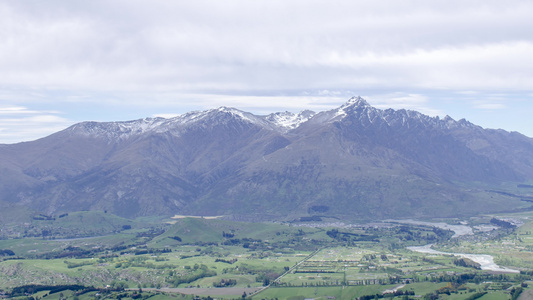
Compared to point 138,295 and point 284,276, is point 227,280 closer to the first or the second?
point 284,276

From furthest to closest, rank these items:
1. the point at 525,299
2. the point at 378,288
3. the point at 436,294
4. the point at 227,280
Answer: the point at 227,280 < the point at 378,288 < the point at 436,294 < the point at 525,299

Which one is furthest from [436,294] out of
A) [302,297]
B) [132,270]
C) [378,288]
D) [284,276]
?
[132,270]

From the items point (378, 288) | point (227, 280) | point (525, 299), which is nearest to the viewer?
point (525, 299)

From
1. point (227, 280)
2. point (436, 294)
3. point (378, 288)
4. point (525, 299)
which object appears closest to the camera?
point (525, 299)

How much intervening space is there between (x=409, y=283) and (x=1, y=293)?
10092 centimetres

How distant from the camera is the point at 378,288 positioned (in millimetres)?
170375

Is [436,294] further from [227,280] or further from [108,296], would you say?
[108,296]

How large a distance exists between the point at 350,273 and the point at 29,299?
8391 cm

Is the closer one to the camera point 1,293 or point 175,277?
point 1,293

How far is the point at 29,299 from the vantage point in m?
164

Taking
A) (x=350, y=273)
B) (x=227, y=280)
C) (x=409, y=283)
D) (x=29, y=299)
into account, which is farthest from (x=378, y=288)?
(x=29, y=299)

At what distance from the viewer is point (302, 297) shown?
545 ft

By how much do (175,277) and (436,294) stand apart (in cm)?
7047

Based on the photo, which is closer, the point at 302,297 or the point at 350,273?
the point at 302,297
